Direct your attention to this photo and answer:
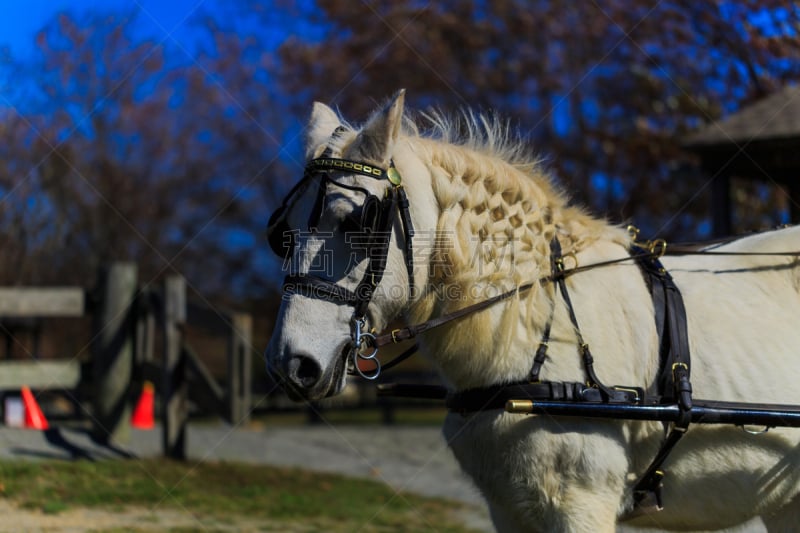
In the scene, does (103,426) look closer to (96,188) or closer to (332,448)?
(332,448)

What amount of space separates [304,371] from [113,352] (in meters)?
6.03

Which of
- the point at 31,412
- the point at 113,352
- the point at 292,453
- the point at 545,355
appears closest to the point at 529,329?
the point at 545,355

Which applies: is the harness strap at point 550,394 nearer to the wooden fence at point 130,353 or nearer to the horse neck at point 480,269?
the horse neck at point 480,269

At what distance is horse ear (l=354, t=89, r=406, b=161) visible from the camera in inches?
120

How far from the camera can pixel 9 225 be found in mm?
13719

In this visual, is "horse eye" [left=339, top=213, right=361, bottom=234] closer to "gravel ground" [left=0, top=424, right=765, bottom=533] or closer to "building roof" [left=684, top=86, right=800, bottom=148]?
"gravel ground" [left=0, top=424, right=765, bottom=533]

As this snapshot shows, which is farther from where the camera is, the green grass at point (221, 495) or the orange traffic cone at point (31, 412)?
the orange traffic cone at point (31, 412)

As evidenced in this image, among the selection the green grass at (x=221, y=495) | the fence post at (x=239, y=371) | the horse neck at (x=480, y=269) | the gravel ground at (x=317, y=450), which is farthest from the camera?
the fence post at (x=239, y=371)

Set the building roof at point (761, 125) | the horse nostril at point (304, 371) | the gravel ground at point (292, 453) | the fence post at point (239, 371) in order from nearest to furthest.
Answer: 1. the horse nostril at point (304, 371)
2. the gravel ground at point (292, 453)
3. the fence post at point (239, 371)
4. the building roof at point (761, 125)

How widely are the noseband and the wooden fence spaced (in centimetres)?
500

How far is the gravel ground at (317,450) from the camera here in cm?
745

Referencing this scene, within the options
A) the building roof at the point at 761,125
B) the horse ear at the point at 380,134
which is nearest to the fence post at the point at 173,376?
the horse ear at the point at 380,134

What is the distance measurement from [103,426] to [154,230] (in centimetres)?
906

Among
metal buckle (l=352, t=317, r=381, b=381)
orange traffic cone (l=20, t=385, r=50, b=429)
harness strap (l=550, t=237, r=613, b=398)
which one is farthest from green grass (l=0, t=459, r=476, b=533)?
harness strap (l=550, t=237, r=613, b=398)
